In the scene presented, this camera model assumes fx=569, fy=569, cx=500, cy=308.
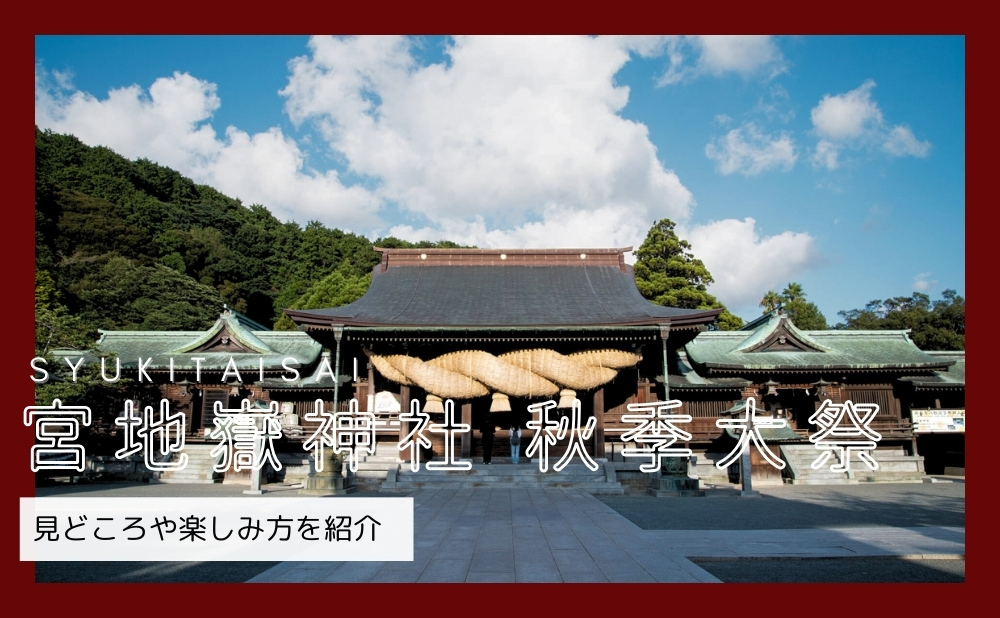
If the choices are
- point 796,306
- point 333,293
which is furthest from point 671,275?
point 333,293

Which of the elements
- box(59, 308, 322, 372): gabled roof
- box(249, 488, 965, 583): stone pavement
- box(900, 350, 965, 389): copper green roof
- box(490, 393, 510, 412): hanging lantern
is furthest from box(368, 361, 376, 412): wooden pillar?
box(900, 350, 965, 389): copper green roof

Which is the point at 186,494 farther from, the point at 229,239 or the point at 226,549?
the point at 229,239

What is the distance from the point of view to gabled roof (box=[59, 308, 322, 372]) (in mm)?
22359

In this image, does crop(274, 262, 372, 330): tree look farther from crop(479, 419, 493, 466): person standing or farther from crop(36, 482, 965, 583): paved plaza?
crop(36, 482, 965, 583): paved plaza

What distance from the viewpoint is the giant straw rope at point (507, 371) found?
19094mm

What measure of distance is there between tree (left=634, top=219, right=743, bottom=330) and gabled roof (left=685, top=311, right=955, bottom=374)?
13051 millimetres

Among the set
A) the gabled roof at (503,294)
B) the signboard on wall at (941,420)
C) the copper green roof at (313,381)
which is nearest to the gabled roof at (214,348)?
the copper green roof at (313,381)

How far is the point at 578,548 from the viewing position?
7.96m

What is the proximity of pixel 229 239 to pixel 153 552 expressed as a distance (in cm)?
6265

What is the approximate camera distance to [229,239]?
64000mm

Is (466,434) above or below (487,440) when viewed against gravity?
above

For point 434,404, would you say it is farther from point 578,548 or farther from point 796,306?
point 796,306

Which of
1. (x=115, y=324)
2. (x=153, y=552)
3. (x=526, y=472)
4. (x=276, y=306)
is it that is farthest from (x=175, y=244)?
(x=153, y=552)

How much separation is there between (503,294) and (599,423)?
23.0ft
